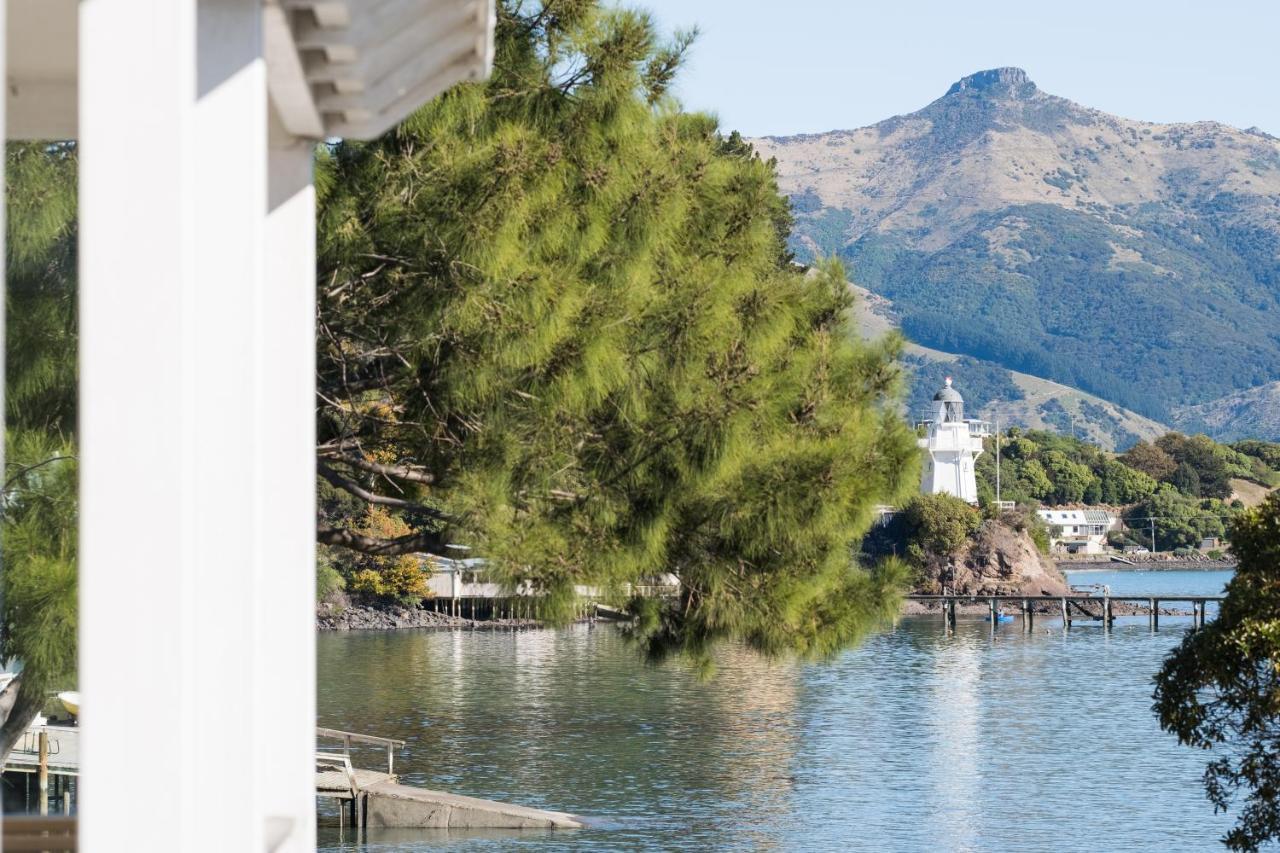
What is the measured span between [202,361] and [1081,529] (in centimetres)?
12408

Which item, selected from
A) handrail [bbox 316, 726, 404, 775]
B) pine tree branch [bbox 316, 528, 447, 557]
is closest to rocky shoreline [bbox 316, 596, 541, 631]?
handrail [bbox 316, 726, 404, 775]

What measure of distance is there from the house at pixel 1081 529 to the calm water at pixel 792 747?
63.6 metres

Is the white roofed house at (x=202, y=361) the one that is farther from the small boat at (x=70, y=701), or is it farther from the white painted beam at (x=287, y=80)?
the small boat at (x=70, y=701)

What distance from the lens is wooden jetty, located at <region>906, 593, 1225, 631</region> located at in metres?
64.5

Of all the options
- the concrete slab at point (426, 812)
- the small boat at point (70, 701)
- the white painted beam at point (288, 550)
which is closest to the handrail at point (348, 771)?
the concrete slab at point (426, 812)

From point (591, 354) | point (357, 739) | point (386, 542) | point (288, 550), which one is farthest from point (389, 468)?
point (357, 739)

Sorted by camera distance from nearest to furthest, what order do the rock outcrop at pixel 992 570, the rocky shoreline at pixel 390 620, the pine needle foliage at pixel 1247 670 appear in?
the pine needle foliage at pixel 1247 670, the rocky shoreline at pixel 390 620, the rock outcrop at pixel 992 570

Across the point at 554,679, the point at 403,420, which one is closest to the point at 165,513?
the point at 403,420

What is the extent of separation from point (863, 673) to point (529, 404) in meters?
41.8

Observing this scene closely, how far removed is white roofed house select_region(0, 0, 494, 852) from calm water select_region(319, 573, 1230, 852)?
10373 millimetres

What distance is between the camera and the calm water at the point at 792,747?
24.2m

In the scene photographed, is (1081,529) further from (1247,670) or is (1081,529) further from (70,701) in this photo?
(1247,670)

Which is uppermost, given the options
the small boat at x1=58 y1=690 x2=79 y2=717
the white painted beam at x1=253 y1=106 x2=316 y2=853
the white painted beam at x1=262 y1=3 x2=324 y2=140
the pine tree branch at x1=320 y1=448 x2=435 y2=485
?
the white painted beam at x1=262 y1=3 x2=324 y2=140

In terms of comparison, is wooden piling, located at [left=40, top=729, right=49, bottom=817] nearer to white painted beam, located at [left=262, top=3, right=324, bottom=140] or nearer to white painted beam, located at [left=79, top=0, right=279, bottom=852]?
white painted beam, located at [left=262, top=3, right=324, bottom=140]
